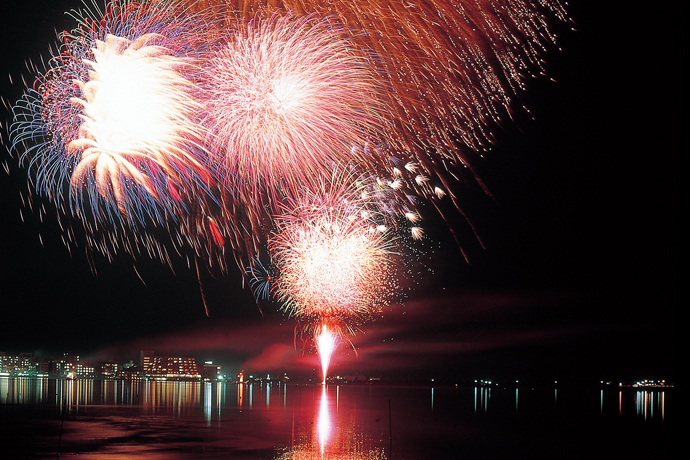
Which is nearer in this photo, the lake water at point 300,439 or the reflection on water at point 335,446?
the reflection on water at point 335,446

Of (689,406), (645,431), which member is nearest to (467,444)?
(645,431)

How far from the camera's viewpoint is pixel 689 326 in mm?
6398

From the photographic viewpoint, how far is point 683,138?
22.0 feet

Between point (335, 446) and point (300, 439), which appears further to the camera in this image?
point (300, 439)

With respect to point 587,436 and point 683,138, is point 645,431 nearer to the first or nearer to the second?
point 587,436

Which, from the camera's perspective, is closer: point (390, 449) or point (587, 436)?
point (390, 449)

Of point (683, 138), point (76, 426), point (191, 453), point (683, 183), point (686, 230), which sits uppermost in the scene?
point (683, 138)

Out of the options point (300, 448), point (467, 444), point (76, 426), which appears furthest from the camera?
point (76, 426)

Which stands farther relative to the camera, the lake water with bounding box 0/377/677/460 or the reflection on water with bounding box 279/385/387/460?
the lake water with bounding box 0/377/677/460

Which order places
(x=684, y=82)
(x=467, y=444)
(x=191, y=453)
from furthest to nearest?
(x=467, y=444) < (x=191, y=453) < (x=684, y=82)

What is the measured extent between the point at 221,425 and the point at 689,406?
27.8 m

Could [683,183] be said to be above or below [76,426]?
above

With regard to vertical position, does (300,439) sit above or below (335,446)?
below

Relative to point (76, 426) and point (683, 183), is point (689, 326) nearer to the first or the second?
point (683, 183)
